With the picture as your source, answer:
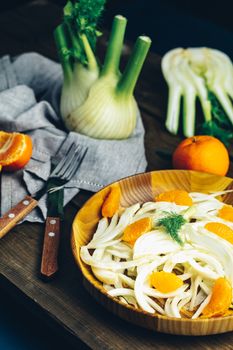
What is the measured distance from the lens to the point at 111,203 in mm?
1499

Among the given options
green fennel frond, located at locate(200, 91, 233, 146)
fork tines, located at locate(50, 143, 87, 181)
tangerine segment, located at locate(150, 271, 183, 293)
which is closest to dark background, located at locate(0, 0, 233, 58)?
green fennel frond, located at locate(200, 91, 233, 146)

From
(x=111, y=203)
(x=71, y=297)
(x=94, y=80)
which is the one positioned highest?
(x=94, y=80)

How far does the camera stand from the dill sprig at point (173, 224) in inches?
53.2

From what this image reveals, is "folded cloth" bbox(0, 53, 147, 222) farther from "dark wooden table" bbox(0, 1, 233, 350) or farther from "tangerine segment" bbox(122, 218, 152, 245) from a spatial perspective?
"tangerine segment" bbox(122, 218, 152, 245)

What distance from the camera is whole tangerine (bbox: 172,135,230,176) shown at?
1648 mm

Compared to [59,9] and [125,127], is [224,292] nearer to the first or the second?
[125,127]

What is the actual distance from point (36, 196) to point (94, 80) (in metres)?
0.39

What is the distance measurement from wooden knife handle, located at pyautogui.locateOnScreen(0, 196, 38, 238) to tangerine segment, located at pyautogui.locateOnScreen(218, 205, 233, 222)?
18.5 inches

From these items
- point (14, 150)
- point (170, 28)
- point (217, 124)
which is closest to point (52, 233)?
point (14, 150)

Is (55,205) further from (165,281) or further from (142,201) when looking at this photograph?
(165,281)

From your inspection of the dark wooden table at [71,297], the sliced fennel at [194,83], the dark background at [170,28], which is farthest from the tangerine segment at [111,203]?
the dark background at [170,28]

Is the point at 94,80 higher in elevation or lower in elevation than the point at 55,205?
higher

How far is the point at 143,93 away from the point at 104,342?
1089mm

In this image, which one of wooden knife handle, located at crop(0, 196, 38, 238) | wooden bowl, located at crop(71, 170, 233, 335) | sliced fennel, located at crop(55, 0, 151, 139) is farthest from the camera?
sliced fennel, located at crop(55, 0, 151, 139)
